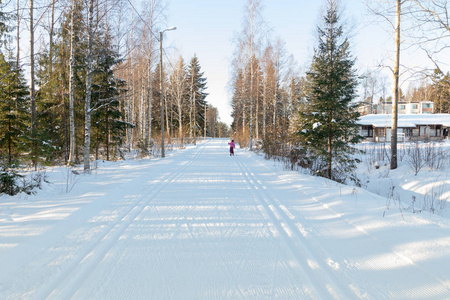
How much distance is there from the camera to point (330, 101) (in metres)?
11.0

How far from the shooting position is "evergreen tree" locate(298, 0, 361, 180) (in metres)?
11.1

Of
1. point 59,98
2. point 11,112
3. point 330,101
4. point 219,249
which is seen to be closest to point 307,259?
point 219,249

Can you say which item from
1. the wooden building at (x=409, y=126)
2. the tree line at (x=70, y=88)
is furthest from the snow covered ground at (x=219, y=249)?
the wooden building at (x=409, y=126)

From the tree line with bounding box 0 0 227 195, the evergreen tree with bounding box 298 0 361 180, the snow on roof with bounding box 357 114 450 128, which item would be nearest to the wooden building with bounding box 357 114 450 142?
the snow on roof with bounding box 357 114 450 128

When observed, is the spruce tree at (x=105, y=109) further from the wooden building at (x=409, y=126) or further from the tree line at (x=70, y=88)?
the wooden building at (x=409, y=126)

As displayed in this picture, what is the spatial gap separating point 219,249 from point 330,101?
32.3 feet

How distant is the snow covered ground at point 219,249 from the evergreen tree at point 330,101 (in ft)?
19.5

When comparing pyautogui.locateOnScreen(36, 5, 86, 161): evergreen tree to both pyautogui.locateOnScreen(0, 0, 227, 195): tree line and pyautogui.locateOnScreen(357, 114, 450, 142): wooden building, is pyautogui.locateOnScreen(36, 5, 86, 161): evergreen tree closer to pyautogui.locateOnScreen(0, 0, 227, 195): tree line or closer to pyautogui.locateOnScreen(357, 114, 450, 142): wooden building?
pyautogui.locateOnScreen(0, 0, 227, 195): tree line

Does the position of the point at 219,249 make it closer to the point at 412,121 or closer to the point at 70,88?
the point at 70,88

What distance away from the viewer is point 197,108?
48.2 meters

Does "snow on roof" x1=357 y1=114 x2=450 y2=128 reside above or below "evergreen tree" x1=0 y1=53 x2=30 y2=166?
above

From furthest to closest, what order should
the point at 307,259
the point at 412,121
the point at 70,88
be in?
the point at 412,121
the point at 70,88
the point at 307,259

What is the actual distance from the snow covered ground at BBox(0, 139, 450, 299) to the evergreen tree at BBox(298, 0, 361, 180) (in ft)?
19.5

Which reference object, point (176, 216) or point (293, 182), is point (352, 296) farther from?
point (293, 182)
